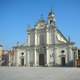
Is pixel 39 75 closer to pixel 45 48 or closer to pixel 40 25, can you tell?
pixel 45 48

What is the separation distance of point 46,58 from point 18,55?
25.6 ft

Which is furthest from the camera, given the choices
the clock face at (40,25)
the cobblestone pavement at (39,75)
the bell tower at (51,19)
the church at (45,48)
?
the clock face at (40,25)

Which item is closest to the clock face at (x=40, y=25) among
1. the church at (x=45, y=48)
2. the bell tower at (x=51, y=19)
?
the church at (x=45, y=48)

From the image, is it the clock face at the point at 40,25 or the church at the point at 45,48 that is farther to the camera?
the clock face at the point at 40,25

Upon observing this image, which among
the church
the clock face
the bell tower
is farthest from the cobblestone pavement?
the clock face

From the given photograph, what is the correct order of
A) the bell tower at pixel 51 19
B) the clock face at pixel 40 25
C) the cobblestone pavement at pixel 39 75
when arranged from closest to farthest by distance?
the cobblestone pavement at pixel 39 75 < the bell tower at pixel 51 19 < the clock face at pixel 40 25

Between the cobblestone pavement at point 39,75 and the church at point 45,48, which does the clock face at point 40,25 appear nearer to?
the church at point 45,48

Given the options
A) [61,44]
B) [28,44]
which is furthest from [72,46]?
[28,44]

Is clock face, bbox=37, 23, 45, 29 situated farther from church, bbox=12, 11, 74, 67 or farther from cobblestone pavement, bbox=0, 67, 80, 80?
cobblestone pavement, bbox=0, 67, 80, 80

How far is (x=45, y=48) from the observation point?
5562 centimetres

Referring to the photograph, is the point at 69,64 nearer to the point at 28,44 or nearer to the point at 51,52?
the point at 51,52

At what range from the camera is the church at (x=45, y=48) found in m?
53.5

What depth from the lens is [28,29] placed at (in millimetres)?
58250

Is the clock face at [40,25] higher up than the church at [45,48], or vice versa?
the clock face at [40,25]
